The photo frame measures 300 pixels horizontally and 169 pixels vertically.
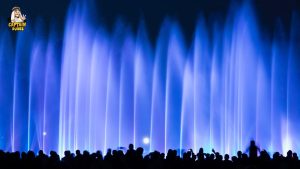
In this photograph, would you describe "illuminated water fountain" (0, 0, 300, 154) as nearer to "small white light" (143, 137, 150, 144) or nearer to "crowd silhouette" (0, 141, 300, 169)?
"small white light" (143, 137, 150, 144)

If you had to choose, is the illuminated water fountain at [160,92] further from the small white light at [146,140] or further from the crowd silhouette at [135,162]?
the crowd silhouette at [135,162]

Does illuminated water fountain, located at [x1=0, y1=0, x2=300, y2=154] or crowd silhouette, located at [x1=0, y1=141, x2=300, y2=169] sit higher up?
illuminated water fountain, located at [x1=0, y1=0, x2=300, y2=154]

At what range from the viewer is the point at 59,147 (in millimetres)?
31250

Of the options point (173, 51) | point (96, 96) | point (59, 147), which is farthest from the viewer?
point (173, 51)

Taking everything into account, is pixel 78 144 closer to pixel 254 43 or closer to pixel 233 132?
pixel 233 132

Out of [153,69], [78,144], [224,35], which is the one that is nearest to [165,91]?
[153,69]

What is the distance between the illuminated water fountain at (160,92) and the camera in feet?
107

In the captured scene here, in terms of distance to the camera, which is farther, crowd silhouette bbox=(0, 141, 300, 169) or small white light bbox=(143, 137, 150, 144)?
small white light bbox=(143, 137, 150, 144)

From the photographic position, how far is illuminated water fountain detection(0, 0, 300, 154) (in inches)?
1280

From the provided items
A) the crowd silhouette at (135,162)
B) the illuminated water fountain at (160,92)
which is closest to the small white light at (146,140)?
the illuminated water fountain at (160,92)

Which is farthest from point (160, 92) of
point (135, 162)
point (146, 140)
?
A: point (135, 162)

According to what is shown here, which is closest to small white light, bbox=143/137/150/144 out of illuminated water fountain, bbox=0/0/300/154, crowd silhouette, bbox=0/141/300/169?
illuminated water fountain, bbox=0/0/300/154

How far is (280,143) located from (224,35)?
20.4ft

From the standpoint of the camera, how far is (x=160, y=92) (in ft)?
122
